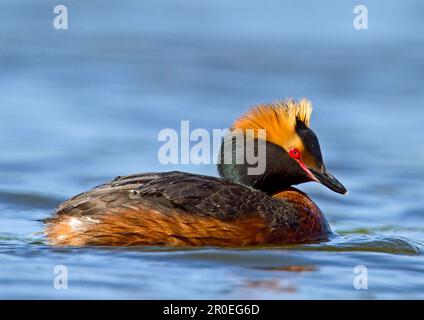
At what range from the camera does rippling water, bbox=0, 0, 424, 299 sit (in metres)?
10.8

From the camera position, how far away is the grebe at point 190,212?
11.5 m

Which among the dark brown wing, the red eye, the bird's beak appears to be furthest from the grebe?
the bird's beak

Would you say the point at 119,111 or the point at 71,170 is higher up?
the point at 119,111

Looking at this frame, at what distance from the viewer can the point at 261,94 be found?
19.7 meters

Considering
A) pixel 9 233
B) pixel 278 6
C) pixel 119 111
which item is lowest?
pixel 9 233

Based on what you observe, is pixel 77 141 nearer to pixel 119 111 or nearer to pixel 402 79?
pixel 119 111

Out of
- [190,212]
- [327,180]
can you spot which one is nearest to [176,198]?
[190,212]

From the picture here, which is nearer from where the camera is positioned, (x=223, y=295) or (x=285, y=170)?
(x=223, y=295)

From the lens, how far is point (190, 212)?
37.7 ft

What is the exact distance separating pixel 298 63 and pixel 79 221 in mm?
10638

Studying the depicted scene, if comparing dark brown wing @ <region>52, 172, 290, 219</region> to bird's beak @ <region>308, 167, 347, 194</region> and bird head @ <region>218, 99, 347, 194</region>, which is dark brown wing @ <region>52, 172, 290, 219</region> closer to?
bird head @ <region>218, 99, 347, 194</region>

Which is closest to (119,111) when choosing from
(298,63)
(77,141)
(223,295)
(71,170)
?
(77,141)

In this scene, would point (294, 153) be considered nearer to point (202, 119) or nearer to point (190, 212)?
point (190, 212)

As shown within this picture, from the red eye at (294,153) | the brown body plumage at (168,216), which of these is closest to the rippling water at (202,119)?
the brown body plumage at (168,216)
